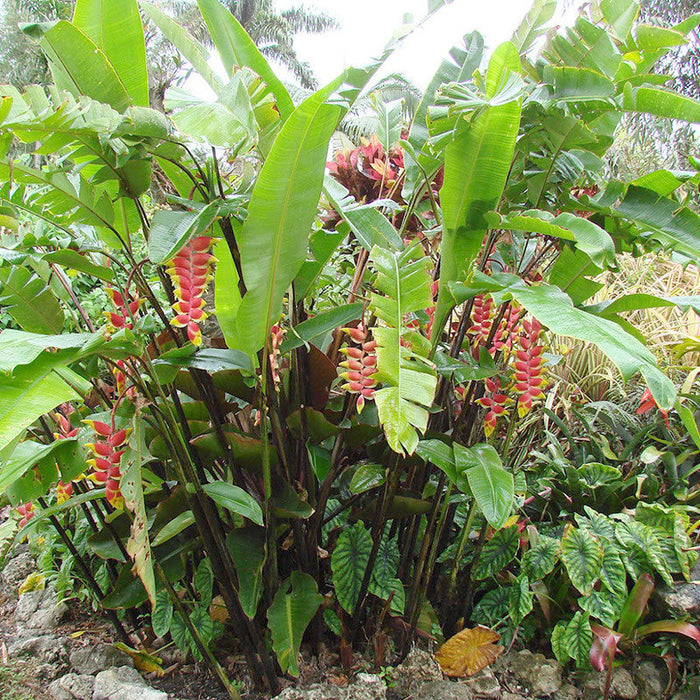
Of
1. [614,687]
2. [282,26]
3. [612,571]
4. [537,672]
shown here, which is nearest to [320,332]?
Answer: [612,571]

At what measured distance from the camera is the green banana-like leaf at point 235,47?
1.18 meters

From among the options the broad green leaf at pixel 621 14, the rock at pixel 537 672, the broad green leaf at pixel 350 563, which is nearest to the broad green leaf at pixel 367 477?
the broad green leaf at pixel 350 563

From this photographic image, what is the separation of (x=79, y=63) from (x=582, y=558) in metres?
1.71

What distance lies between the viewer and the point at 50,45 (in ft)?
3.40

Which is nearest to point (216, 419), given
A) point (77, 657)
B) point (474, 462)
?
point (474, 462)

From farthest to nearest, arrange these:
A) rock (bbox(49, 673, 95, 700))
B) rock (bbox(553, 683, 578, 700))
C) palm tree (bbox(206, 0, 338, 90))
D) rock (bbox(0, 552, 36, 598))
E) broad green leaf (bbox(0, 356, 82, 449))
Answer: palm tree (bbox(206, 0, 338, 90)), rock (bbox(0, 552, 36, 598)), rock (bbox(553, 683, 578, 700)), rock (bbox(49, 673, 95, 700)), broad green leaf (bbox(0, 356, 82, 449))

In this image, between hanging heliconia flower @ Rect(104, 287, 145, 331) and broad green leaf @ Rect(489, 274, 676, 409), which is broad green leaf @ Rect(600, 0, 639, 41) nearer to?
broad green leaf @ Rect(489, 274, 676, 409)

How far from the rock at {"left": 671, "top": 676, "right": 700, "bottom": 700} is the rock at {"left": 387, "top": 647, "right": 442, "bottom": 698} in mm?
681

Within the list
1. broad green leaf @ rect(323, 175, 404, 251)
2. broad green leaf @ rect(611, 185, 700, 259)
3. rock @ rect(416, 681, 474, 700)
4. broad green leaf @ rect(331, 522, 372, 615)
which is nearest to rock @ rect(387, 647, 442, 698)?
rock @ rect(416, 681, 474, 700)

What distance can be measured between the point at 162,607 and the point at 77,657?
1.10ft

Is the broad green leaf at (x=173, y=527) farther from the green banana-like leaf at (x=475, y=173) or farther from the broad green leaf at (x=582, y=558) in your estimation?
the broad green leaf at (x=582, y=558)

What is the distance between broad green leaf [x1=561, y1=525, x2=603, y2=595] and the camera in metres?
1.55

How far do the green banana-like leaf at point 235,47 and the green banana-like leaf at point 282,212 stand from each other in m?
0.35

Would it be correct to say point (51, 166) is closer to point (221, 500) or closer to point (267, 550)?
point (221, 500)
